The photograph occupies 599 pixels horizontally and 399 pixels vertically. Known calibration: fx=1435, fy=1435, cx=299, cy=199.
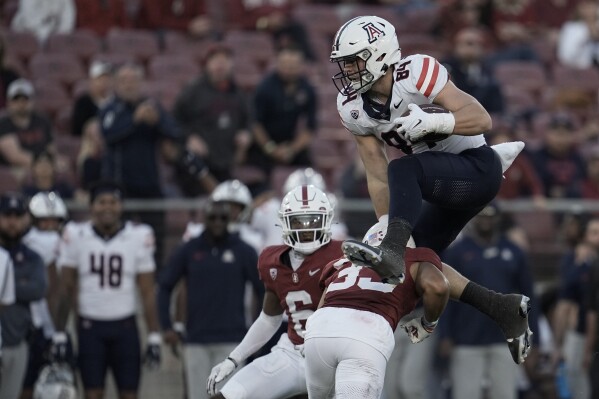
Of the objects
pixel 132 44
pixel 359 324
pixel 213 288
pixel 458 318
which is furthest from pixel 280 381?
pixel 132 44

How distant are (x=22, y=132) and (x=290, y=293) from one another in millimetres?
4322

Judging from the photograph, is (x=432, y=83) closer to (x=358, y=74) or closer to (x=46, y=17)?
(x=358, y=74)

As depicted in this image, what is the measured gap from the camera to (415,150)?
7352 mm

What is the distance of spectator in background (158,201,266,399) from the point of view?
10.4 metres

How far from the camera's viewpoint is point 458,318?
11.2m

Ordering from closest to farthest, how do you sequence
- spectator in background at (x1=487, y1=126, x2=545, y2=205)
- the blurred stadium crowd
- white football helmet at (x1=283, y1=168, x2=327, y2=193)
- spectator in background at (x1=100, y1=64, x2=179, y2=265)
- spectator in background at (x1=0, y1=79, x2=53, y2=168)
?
white football helmet at (x1=283, y1=168, x2=327, y2=193), spectator in background at (x1=100, y1=64, x2=179, y2=265), the blurred stadium crowd, spectator in background at (x1=0, y1=79, x2=53, y2=168), spectator in background at (x1=487, y1=126, x2=545, y2=205)

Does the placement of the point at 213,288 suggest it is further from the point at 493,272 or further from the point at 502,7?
the point at 502,7

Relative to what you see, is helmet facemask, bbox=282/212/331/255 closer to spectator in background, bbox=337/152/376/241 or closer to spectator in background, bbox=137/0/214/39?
spectator in background, bbox=337/152/376/241

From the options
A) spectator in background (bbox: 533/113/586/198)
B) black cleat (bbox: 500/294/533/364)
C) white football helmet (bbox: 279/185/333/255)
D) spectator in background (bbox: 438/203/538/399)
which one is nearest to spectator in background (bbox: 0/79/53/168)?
spectator in background (bbox: 438/203/538/399)

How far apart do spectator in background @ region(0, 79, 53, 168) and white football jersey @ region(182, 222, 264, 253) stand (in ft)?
4.85

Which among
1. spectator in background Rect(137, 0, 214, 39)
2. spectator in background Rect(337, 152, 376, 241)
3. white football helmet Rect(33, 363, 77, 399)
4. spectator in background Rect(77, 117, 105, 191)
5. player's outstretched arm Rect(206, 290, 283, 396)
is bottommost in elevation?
white football helmet Rect(33, 363, 77, 399)

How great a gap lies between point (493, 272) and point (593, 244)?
0.96 meters

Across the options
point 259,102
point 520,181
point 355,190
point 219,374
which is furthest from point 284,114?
point 219,374

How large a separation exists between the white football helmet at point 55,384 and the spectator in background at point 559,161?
4648 millimetres
